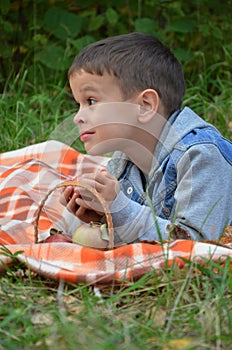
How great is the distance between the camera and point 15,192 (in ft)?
10.9

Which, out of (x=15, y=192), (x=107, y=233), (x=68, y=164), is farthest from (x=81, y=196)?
(x=68, y=164)

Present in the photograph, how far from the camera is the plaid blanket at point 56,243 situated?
2.09 metres

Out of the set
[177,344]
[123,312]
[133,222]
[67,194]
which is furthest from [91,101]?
[177,344]

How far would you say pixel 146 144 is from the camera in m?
2.70

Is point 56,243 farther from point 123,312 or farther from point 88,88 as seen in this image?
point 88,88

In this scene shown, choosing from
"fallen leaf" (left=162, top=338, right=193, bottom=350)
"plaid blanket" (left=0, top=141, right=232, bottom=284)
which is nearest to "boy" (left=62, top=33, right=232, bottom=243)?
"plaid blanket" (left=0, top=141, right=232, bottom=284)

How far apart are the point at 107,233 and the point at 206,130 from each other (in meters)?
0.53

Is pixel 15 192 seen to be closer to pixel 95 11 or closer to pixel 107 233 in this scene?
pixel 107 233

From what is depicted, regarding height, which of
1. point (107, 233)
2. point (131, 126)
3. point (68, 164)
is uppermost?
point (131, 126)

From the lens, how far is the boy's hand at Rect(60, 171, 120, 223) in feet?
7.79

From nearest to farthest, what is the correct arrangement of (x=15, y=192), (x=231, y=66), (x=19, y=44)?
(x=15, y=192), (x=231, y=66), (x=19, y=44)

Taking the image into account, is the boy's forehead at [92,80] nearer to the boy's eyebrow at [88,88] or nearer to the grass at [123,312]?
the boy's eyebrow at [88,88]

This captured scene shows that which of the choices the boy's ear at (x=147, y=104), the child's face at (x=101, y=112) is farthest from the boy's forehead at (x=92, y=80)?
the boy's ear at (x=147, y=104)

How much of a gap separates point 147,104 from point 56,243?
646 millimetres
